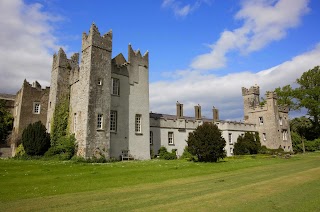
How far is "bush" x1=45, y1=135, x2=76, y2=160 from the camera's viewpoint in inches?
1008

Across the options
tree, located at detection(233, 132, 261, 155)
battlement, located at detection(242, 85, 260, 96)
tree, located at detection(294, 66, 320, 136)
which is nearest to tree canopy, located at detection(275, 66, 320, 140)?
tree, located at detection(294, 66, 320, 136)

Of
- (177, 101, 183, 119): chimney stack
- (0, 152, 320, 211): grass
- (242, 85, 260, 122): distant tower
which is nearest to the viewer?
(0, 152, 320, 211): grass

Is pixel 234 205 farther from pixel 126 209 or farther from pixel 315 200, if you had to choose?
pixel 126 209

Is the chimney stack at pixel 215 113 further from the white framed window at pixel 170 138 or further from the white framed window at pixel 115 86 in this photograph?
the white framed window at pixel 115 86

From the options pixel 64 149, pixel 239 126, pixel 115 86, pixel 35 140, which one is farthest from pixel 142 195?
pixel 239 126

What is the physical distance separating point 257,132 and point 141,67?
2852cm

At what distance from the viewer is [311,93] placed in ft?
177

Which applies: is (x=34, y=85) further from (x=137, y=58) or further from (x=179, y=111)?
(x=179, y=111)

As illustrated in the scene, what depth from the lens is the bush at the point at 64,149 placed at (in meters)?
25.6

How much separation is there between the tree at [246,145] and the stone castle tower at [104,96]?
60.8 ft

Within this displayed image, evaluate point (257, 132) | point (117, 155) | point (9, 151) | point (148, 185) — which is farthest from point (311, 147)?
point (9, 151)

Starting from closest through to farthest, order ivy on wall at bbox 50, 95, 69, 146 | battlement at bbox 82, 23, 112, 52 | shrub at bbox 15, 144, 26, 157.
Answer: battlement at bbox 82, 23, 112, 52 → ivy on wall at bbox 50, 95, 69, 146 → shrub at bbox 15, 144, 26, 157

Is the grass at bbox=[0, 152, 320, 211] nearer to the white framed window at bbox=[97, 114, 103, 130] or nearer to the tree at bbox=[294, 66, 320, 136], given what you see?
the white framed window at bbox=[97, 114, 103, 130]

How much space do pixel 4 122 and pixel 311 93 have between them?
5559 cm
